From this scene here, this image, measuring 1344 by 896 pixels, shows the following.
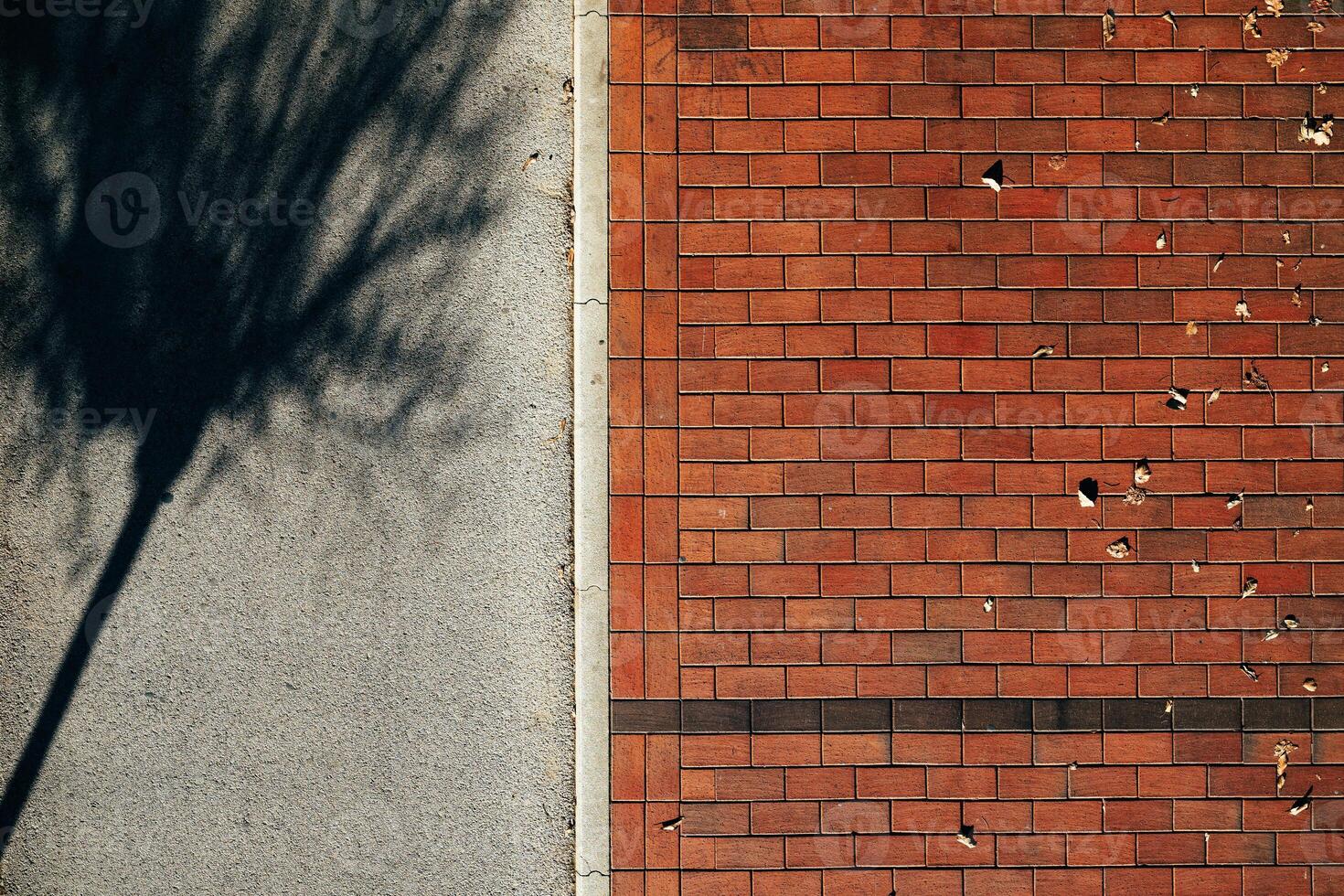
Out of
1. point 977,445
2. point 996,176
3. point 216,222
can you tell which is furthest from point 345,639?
point 996,176

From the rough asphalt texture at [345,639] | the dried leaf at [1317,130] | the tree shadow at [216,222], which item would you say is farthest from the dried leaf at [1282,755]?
the tree shadow at [216,222]

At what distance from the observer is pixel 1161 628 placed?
11.0ft

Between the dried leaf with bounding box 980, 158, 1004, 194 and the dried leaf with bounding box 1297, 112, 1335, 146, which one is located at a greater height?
the dried leaf with bounding box 1297, 112, 1335, 146

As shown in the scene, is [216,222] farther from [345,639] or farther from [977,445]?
[977,445]

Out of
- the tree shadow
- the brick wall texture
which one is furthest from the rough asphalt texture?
the brick wall texture

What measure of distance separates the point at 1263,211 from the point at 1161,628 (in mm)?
1951

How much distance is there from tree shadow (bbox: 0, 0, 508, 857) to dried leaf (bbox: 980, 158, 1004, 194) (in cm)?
229

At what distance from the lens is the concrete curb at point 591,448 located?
132 inches

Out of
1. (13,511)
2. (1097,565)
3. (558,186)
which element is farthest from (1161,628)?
(13,511)

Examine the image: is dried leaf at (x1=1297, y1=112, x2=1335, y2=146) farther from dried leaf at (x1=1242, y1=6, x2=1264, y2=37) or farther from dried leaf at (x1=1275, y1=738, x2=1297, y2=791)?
dried leaf at (x1=1275, y1=738, x2=1297, y2=791)

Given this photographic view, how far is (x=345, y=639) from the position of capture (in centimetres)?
343

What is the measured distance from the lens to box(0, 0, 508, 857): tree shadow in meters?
3.46

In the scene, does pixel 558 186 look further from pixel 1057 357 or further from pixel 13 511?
pixel 13 511

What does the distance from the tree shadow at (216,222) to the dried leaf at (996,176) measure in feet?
7.51
